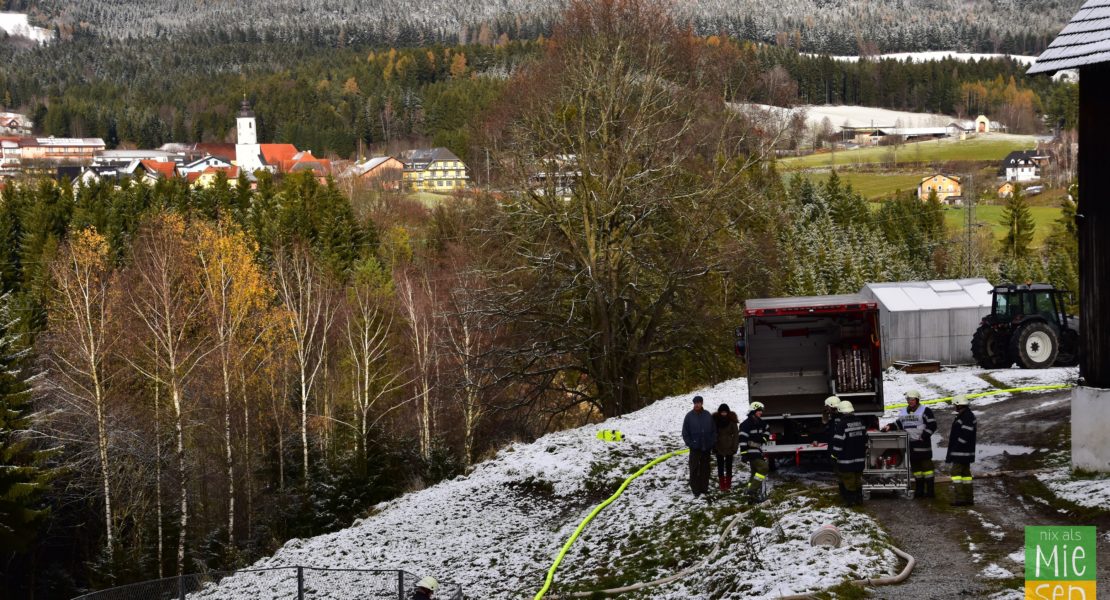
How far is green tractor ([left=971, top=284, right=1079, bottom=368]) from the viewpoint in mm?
32906

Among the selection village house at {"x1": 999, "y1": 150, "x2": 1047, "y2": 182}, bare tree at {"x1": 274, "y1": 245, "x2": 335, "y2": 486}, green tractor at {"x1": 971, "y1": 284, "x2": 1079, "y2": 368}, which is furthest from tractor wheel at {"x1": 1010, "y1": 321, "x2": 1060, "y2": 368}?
village house at {"x1": 999, "y1": 150, "x2": 1047, "y2": 182}

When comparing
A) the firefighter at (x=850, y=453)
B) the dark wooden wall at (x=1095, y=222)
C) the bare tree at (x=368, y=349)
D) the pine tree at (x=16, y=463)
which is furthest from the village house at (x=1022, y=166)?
the firefighter at (x=850, y=453)

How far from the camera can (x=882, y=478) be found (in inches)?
738

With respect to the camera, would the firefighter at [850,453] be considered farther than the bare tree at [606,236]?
No

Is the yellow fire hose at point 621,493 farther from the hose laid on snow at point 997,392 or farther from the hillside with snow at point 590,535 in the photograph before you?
the hillside with snow at point 590,535

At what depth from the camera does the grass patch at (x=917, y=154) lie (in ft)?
552

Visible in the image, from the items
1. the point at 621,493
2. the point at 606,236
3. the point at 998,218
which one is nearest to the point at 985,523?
the point at 621,493

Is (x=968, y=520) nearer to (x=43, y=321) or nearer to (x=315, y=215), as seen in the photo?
(x=43, y=321)

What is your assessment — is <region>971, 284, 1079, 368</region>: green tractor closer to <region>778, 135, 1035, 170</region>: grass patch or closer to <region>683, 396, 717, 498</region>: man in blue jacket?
<region>683, 396, 717, 498</region>: man in blue jacket

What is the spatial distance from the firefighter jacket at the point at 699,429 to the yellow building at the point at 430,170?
126m

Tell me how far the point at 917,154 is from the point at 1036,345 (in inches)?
6260

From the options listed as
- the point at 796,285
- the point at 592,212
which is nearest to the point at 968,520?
the point at 592,212

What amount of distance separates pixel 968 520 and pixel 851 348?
6.39 m

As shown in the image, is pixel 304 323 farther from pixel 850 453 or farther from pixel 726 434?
pixel 850 453
